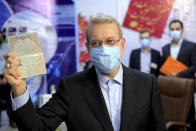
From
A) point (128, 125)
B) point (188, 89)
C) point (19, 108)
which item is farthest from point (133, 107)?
point (188, 89)

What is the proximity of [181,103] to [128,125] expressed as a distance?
64.4 inches

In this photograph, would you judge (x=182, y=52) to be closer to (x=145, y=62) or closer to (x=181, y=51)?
(x=181, y=51)

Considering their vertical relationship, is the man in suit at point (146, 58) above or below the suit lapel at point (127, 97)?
below

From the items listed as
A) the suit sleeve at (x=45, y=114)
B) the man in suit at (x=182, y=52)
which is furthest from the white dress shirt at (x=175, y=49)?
the suit sleeve at (x=45, y=114)

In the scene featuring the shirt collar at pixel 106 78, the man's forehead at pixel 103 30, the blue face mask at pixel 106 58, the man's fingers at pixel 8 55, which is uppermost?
the man's forehead at pixel 103 30

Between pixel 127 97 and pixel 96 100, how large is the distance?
16 cm

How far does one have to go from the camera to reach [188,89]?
262cm

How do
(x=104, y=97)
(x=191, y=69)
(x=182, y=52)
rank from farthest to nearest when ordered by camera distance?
(x=182, y=52) → (x=191, y=69) → (x=104, y=97)

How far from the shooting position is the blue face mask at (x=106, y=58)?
4.13 ft

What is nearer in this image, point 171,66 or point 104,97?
point 104,97

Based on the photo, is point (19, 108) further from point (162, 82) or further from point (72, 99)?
point (162, 82)

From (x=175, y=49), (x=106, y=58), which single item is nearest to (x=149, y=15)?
(x=175, y=49)

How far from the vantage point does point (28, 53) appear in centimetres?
104

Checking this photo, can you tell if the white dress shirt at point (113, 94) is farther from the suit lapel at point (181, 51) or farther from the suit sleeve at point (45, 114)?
the suit lapel at point (181, 51)
